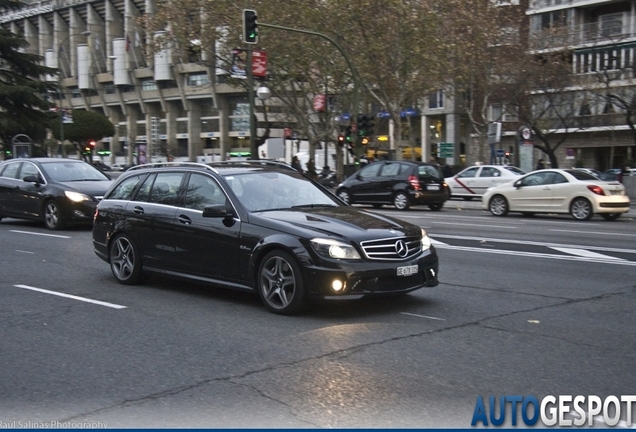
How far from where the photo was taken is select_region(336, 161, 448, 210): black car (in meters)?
25.0

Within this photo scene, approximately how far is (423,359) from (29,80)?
43127 mm

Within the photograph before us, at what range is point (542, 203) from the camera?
2219 cm

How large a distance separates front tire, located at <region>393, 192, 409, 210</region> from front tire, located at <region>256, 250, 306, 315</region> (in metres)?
17.3

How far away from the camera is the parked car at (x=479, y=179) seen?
3033 cm

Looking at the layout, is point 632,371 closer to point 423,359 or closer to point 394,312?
point 423,359

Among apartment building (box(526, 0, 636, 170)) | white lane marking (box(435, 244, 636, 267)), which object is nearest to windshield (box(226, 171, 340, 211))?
white lane marking (box(435, 244, 636, 267))

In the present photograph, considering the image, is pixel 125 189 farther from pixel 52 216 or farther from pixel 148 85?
pixel 148 85

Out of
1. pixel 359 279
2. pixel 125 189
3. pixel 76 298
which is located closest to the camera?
pixel 359 279

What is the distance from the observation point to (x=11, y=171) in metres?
18.1

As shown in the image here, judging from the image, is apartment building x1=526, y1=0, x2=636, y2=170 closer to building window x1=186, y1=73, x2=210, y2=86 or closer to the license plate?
the license plate

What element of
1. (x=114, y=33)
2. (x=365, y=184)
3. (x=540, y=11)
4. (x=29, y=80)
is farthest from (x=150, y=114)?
(x=365, y=184)

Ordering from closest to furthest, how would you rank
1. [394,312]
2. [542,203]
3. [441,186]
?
1. [394,312]
2. [542,203]
3. [441,186]

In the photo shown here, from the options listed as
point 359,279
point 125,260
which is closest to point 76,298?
point 125,260

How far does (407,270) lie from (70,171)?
11805 millimetres
